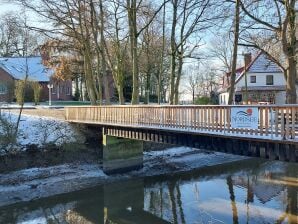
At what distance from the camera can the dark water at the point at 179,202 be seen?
15789 millimetres

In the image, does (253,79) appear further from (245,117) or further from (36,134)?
(245,117)

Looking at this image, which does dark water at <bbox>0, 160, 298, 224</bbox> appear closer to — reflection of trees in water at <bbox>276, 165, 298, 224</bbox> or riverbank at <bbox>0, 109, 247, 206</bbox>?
reflection of trees in water at <bbox>276, 165, 298, 224</bbox>

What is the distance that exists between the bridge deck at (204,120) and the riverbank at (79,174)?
9.53 feet

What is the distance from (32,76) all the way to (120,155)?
35743 millimetres

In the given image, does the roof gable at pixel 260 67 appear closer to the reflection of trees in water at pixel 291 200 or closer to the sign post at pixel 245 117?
the reflection of trees in water at pixel 291 200

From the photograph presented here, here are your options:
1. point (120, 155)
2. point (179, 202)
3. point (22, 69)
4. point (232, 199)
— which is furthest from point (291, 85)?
point (22, 69)

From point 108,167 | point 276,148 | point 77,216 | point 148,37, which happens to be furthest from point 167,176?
point 148,37

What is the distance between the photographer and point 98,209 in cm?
1750

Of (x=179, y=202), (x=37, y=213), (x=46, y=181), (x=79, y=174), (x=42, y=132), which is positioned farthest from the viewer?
(x=42, y=132)

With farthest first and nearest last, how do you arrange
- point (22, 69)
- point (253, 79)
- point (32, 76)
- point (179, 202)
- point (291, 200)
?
point (32, 76) < point (22, 69) < point (253, 79) < point (179, 202) < point (291, 200)

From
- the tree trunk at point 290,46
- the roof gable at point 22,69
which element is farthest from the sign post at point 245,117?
the roof gable at point 22,69

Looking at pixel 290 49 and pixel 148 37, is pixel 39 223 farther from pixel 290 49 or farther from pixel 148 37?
pixel 148 37

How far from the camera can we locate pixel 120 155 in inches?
949

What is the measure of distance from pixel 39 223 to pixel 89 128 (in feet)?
36.8
